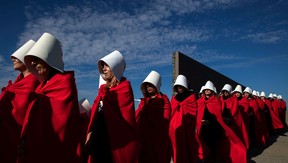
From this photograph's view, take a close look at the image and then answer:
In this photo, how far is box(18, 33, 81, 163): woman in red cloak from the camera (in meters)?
3.28

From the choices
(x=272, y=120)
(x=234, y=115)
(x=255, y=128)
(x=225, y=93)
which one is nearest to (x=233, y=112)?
(x=234, y=115)

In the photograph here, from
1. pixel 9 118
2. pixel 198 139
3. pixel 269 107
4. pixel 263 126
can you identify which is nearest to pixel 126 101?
pixel 9 118

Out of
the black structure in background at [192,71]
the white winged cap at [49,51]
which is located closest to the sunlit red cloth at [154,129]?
the white winged cap at [49,51]

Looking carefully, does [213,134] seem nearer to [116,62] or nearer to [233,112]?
[233,112]

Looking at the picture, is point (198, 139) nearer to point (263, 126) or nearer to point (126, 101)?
point (126, 101)

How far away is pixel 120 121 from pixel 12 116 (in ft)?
4.31

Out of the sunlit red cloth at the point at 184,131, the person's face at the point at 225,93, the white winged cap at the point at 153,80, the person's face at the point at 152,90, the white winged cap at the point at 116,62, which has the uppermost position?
the white winged cap at the point at 116,62

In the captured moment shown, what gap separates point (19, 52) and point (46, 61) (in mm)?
1334

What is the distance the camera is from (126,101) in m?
4.38

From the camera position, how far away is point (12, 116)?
4.01 metres

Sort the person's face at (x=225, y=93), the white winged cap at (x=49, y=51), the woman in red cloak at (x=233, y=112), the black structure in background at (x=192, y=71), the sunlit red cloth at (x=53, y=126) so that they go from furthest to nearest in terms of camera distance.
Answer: the black structure in background at (x=192, y=71) → the person's face at (x=225, y=93) → the woman in red cloak at (x=233, y=112) → the white winged cap at (x=49, y=51) → the sunlit red cloth at (x=53, y=126)

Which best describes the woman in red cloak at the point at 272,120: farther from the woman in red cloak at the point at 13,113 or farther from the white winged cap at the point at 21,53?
the woman in red cloak at the point at 13,113

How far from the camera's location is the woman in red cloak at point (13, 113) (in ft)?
12.7

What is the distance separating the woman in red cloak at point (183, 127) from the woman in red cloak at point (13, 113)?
3665 millimetres
